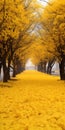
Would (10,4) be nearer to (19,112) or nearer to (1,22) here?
(1,22)

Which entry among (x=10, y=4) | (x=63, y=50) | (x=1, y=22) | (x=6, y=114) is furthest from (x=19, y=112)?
(x=63, y=50)

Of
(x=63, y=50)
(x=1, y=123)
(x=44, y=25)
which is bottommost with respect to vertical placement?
(x=1, y=123)

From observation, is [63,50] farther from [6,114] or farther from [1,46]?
[6,114]

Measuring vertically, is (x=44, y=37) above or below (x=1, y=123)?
above

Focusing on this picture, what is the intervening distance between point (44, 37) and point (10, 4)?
12.7 metres

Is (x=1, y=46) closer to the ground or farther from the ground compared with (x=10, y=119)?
farther from the ground

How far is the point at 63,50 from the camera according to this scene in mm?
32781

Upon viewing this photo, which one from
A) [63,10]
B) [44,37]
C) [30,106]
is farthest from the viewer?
[44,37]

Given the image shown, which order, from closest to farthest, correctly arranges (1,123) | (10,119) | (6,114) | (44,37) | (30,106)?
1. (1,123)
2. (10,119)
3. (6,114)
4. (30,106)
5. (44,37)

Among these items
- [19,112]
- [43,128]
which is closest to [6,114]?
[19,112]

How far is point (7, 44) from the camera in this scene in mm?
30719

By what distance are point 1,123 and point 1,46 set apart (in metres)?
20.5

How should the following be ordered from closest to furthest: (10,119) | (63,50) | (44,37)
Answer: (10,119) → (63,50) → (44,37)

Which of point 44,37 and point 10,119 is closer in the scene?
point 10,119
